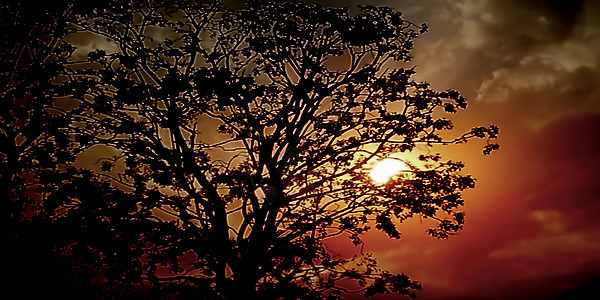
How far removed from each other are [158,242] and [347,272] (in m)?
5.93

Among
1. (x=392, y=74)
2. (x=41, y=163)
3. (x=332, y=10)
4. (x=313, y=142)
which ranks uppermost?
(x=332, y=10)

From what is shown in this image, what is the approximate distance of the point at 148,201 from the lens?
13.6m

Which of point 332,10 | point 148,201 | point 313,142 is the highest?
point 332,10

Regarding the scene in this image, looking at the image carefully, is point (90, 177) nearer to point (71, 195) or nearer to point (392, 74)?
point (71, 195)

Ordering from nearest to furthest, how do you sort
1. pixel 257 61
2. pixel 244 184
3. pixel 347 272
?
pixel 244 184 → pixel 347 272 → pixel 257 61

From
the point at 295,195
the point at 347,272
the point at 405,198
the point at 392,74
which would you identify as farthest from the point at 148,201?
the point at 392,74

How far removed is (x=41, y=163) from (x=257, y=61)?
7.42m

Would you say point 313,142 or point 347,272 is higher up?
point 313,142

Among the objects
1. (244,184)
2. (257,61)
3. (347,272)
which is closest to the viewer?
(244,184)

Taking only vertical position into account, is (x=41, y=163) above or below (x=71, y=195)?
above

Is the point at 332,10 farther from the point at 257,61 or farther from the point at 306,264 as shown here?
the point at 306,264

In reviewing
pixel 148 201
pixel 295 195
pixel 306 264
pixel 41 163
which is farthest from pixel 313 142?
pixel 41 163

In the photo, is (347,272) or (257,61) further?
(257,61)

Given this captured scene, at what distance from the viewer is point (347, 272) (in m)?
14.4
